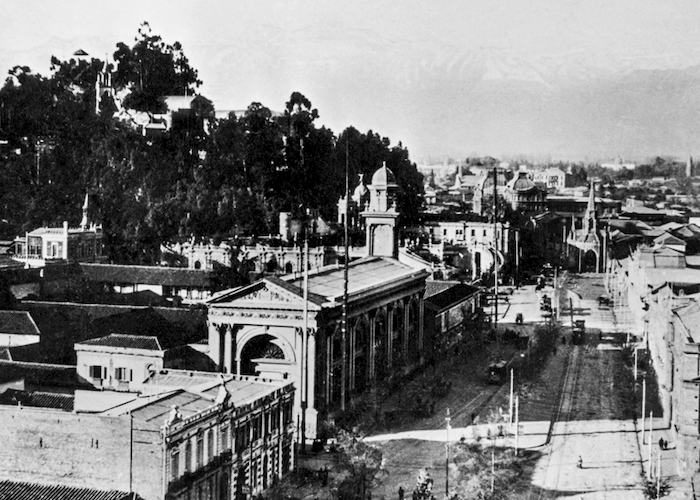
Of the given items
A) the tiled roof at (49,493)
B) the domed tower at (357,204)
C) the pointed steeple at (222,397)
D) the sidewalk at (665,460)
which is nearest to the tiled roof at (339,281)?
the pointed steeple at (222,397)

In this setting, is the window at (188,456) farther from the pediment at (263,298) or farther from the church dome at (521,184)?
the church dome at (521,184)

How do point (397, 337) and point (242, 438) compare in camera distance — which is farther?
point (397, 337)

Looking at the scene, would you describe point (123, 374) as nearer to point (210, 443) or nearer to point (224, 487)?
point (224, 487)

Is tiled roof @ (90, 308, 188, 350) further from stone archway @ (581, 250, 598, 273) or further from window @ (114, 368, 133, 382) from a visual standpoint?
stone archway @ (581, 250, 598, 273)

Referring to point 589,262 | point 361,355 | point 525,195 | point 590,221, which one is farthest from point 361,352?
point 525,195

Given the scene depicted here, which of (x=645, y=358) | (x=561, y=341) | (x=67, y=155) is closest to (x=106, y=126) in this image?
(x=67, y=155)

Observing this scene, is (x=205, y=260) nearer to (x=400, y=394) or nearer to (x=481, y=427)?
(x=400, y=394)
